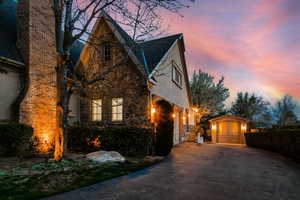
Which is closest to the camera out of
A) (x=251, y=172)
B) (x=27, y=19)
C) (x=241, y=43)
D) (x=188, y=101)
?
(x=251, y=172)

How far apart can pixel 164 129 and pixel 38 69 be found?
6.57 m

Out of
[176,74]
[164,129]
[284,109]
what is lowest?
[164,129]

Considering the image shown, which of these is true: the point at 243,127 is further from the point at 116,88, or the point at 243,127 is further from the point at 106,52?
the point at 106,52

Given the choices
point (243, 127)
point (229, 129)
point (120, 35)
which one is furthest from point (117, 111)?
point (243, 127)

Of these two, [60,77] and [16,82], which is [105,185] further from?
[16,82]

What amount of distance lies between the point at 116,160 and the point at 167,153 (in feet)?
7.92

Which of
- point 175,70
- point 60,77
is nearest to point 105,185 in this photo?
point 60,77

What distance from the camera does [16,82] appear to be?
717 centimetres

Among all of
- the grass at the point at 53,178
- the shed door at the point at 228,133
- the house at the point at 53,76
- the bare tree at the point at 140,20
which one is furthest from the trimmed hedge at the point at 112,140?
the shed door at the point at 228,133

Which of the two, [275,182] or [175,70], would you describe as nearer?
[275,182]

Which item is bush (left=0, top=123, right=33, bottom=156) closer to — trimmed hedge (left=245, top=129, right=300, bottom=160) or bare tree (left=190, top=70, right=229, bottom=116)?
trimmed hedge (left=245, top=129, right=300, bottom=160)

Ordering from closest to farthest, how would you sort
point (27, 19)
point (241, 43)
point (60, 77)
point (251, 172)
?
point (251, 172) → point (60, 77) → point (27, 19) → point (241, 43)

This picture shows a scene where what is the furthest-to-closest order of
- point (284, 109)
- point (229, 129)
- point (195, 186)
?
point (284, 109) < point (229, 129) < point (195, 186)

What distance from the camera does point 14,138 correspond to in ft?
19.9
